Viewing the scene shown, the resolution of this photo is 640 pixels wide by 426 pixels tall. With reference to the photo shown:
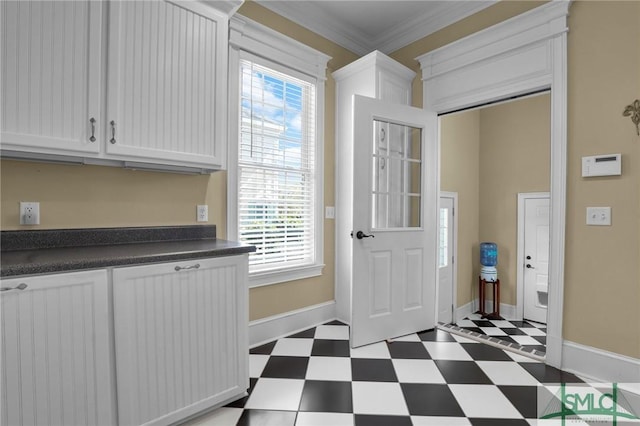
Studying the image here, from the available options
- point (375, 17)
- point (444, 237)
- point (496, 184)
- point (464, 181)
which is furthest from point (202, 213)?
point (496, 184)

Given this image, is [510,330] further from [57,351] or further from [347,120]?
[57,351]

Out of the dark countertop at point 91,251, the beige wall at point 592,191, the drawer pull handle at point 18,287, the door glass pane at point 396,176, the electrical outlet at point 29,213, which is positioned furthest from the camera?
the door glass pane at point 396,176

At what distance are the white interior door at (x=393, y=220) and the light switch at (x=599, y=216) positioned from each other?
3.79 ft

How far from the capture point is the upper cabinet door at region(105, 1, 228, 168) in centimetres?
167

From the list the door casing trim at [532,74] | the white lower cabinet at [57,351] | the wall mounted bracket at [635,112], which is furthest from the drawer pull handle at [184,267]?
the wall mounted bracket at [635,112]

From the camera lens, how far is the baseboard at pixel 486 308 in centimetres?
397

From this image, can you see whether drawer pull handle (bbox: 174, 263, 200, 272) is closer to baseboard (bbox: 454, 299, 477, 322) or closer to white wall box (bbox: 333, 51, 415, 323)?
white wall box (bbox: 333, 51, 415, 323)

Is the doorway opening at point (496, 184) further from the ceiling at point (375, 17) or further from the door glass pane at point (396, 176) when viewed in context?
the ceiling at point (375, 17)

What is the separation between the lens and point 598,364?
2086 mm

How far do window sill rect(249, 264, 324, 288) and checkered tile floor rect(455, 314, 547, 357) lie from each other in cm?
171

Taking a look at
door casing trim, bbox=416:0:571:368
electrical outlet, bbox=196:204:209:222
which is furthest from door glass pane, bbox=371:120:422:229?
electrical outlet, bbox=196:204:209:222

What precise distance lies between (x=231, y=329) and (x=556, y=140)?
2.56 m

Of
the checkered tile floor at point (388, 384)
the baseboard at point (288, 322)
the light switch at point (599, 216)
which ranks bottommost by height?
the checkered tile floor at point (388, 384)

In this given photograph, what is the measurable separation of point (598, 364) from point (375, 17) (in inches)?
132
